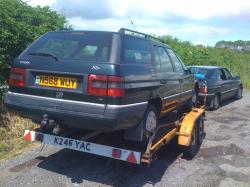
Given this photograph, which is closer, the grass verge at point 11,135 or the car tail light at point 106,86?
the car tail light at point 106,86

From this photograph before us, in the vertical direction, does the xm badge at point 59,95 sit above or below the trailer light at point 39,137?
above

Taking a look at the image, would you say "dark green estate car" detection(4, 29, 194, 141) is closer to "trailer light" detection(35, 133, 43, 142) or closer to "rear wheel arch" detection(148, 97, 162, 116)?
"rear wheel arch" detection(148, 97, 162, 116)

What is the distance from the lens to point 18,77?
5180 millimetres

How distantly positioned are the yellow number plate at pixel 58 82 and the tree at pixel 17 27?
2.50 metres

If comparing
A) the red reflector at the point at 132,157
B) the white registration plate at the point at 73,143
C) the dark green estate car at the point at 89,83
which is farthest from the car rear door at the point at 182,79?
the white registration plate at the point at 73,143

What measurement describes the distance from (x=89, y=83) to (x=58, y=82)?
1.58 ft

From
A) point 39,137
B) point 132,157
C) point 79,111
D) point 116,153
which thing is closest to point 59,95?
point 79,111

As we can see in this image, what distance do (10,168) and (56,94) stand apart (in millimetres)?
1681

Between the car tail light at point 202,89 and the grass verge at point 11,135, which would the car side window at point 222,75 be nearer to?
the car tail light at point 202,89

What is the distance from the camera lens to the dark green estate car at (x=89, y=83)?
15.2 feet

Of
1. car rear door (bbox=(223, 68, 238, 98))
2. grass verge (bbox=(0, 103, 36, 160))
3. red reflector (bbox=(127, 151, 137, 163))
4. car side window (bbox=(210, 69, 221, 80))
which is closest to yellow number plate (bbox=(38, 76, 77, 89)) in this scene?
red reflector (bbox=(127, 151, 137, 163))

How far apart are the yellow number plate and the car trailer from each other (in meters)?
0.80

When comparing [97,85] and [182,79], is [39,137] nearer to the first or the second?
[97,85]

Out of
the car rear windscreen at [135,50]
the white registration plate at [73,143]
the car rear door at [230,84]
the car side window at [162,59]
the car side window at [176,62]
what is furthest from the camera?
the car rear door at [230,84]
